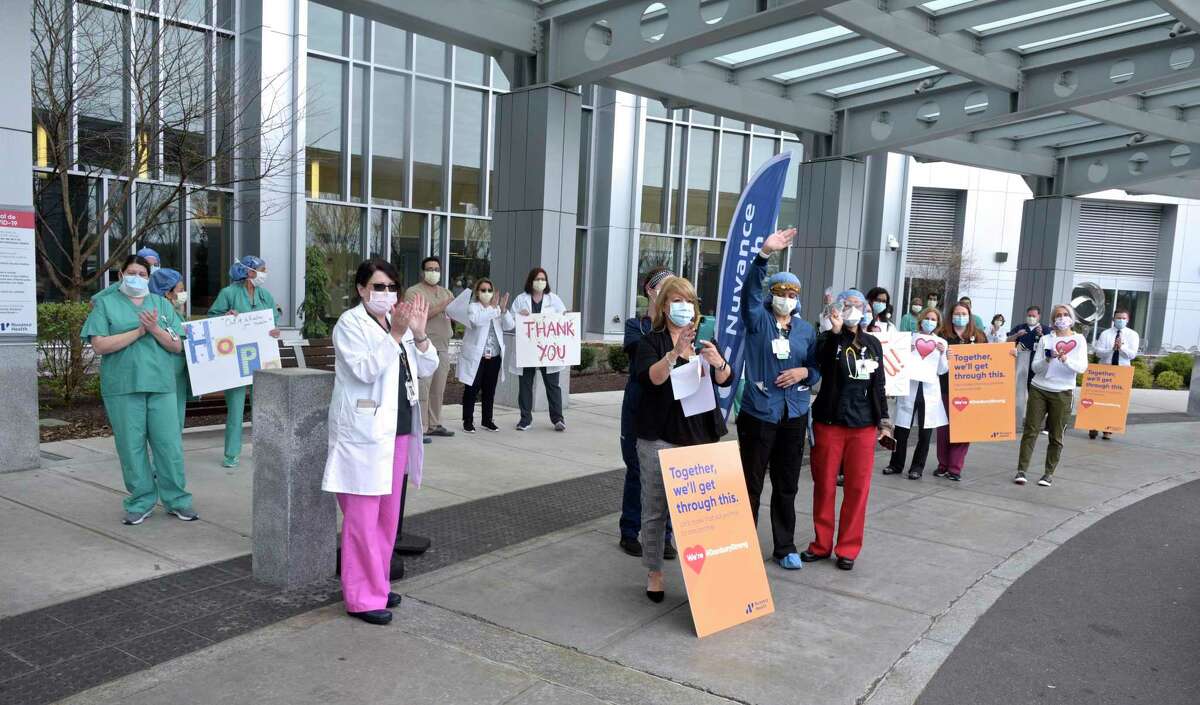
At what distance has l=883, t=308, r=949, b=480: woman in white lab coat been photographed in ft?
30.5

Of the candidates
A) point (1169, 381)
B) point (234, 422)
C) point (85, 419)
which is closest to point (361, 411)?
point (234, 422)

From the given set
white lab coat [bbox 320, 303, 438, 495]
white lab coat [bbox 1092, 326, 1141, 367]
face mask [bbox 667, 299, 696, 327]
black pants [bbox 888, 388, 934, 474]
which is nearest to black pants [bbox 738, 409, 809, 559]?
face mask [bbox 667, 299, 696, 327]

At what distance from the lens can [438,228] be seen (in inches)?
880

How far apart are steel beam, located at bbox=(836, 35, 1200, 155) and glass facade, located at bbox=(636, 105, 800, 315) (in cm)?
1126

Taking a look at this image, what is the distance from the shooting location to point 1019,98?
12.5 metres

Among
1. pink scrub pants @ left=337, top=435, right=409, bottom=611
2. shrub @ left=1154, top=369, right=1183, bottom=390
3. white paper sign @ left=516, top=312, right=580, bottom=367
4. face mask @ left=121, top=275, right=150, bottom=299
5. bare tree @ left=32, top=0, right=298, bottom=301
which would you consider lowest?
shrub @ left=1154, top=369, right=1183, bottom=390

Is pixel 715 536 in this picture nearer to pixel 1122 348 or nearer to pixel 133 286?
pixel 133 286

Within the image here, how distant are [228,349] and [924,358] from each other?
274 inches

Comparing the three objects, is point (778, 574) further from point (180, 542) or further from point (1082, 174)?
point (1082, 174)

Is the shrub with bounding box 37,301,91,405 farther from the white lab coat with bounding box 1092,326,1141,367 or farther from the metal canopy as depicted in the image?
the white lab coat with bounding box 1092,326,1141,367

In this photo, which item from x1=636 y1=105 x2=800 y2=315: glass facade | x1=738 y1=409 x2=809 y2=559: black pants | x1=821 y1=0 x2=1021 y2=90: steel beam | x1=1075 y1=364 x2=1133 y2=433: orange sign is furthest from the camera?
x1=636 y1=105 x2=800 y2=315: glass facade

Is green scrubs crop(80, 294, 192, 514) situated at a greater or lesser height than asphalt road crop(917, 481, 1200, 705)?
greater

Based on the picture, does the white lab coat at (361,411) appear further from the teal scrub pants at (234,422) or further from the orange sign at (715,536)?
the teal scrub pants at (234,422)

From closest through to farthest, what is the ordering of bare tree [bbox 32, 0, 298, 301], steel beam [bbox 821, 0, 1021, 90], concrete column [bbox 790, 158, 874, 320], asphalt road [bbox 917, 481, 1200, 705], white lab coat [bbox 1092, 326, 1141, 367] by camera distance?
asphalt road [bbox 917, 481, 1200, 705]
steel beam [bbox 821, 0, 1021, 90]
bare tree [bbox 32, 0, 298, 301]
white lab coat [bbox 1092, 326, 1141, 367]
concrete column [bbox 790, 158, 874, 320]
